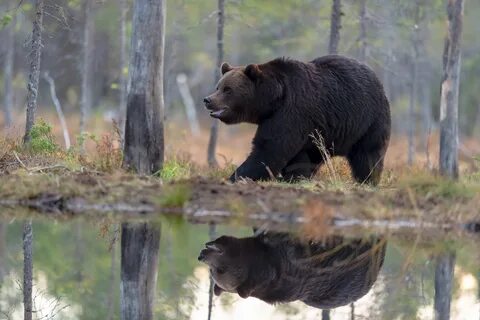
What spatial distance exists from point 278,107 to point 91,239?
14.5 feet

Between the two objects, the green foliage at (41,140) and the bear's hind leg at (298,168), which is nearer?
the bear's hind leg at (298,168)

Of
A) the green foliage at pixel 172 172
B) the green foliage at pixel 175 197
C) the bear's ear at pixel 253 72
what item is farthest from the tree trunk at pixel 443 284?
the bear's ear at pixel 253 72

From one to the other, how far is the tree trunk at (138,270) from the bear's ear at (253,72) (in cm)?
409

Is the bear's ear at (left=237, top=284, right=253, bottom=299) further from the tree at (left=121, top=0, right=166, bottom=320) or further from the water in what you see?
the tree at (left=121, top=0, right=166, bottom=320)

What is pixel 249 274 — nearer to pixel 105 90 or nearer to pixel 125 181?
pixel 125 181

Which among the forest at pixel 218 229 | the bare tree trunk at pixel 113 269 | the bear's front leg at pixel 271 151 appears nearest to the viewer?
the forest at pixel 218 229

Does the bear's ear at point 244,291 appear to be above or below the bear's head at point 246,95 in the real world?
below

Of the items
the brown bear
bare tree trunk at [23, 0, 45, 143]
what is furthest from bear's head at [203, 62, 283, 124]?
bare tree trunk at [23, 0, 45, 143]

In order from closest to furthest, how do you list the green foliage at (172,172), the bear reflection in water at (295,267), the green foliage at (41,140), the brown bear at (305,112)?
the bear reflection in water at (295,267), the green foliage at (172,172), the brown bear at (305,112), the green foliage at (41,140)

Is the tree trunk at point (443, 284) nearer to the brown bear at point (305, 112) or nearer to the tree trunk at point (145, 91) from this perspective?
the brown bear at point (305, 112)

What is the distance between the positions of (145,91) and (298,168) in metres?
2.74

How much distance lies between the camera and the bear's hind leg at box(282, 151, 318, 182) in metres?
15.0

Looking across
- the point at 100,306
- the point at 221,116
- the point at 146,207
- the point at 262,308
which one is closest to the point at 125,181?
the point at 146,207

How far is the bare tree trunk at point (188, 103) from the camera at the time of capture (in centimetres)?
5028
